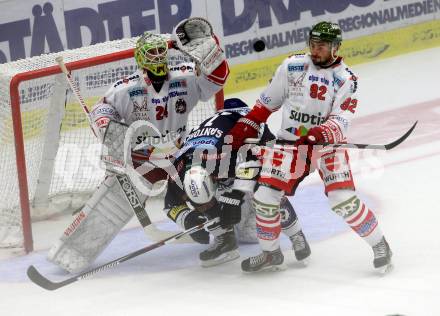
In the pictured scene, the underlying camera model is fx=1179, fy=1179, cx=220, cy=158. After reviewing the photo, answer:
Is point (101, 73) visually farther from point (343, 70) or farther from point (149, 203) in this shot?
point (343, 70)

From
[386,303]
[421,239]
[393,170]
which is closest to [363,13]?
[393,170]

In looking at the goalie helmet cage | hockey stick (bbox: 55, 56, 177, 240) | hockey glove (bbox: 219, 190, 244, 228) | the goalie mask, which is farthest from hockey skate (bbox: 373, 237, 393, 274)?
the goalie helmet cage

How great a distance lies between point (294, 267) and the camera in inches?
222

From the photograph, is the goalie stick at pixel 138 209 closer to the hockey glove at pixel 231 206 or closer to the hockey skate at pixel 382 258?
the hockey glove at pixel 231 206

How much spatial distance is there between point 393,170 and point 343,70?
189 centimetres

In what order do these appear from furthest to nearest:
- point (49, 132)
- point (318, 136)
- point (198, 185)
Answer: point (49, 132)
point (198, 185)
point (318, 136)

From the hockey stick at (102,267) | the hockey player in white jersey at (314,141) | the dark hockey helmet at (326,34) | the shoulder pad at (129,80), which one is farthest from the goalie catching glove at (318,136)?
the shoulder pad at (129,80)

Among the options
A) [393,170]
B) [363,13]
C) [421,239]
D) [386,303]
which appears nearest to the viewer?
[386,303]

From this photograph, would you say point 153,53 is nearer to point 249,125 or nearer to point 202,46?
point 202,46

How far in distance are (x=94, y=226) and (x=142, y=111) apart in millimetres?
631

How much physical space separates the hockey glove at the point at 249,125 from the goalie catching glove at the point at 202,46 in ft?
1.34

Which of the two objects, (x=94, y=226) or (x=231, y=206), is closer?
(x=231, y=206)

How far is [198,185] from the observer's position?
550cm

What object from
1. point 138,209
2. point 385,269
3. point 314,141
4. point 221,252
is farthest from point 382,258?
point 138,209
